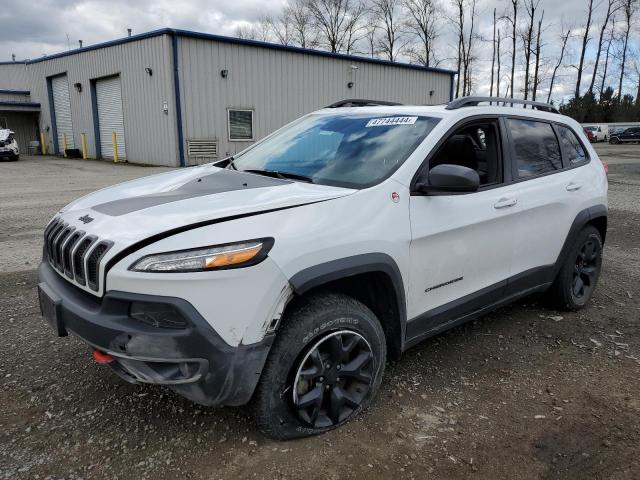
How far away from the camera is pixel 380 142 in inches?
125

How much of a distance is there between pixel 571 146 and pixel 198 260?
3550mm

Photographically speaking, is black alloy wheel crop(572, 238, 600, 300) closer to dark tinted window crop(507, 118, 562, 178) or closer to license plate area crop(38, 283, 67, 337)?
dark tinted window crop(507, 118, 562, 178)

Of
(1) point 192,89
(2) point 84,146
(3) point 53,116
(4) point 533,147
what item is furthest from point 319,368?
(3) point 53,116

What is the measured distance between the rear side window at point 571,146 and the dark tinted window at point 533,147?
143 millimetres

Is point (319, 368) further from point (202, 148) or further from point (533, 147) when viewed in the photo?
point (202, 148)

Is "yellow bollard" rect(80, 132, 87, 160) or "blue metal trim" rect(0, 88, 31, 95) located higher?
"blue metal trim" rect(0, 88, 31, 95)

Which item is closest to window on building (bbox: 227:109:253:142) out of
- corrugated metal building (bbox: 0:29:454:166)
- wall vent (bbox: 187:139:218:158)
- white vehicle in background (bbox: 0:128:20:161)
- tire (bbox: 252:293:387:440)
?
corrugated metal building (bbox: 0:29:454:166)

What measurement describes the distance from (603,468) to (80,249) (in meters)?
2.71

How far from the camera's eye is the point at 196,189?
2906 millimetres

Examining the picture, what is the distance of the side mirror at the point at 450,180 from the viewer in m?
2.79

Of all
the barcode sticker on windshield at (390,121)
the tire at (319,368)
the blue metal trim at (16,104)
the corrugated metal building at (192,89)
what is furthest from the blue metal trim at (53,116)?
the tire at (319,368)

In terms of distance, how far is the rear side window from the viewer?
14.0 feet

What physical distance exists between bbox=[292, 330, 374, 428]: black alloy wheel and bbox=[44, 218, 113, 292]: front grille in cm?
104

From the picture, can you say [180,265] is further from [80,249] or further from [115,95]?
[115,95]
